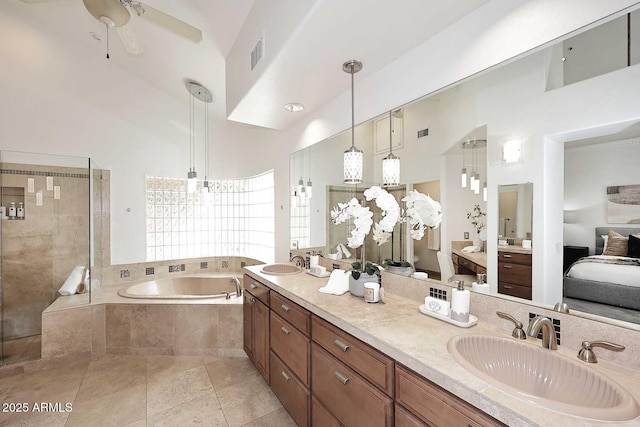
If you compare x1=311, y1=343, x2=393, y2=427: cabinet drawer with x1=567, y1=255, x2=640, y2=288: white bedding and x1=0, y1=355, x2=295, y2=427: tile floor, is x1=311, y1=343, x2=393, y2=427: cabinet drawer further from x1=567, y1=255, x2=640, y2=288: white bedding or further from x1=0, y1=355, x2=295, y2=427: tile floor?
x1=567, y1=255, x2=640, y2=288: white bedding

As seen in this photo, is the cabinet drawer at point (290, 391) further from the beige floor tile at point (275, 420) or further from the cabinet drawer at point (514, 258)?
the cabinet drawer at point (514, 258)

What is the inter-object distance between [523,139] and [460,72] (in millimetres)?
492

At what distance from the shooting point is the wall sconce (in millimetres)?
1295

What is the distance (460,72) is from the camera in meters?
1.49

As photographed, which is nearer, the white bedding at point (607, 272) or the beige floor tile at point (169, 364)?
the white bedding at point (607, 272)

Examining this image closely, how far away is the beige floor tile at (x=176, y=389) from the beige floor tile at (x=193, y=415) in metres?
0.07

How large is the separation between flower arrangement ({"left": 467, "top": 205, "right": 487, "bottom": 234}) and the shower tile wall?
153 inches

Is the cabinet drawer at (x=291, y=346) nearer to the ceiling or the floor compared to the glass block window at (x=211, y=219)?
nearer to the floor

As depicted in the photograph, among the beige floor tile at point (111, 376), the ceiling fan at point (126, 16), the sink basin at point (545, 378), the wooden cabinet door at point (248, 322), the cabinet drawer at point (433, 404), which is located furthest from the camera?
the wooden cabinet door at point (248, 322)

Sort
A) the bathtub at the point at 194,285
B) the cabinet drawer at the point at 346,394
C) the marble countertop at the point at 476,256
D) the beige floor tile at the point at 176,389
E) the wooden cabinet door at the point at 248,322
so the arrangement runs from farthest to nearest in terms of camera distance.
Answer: the bathtub at the point at 194,285 → the wooden cabinet door at the point at 248,322 → the beige floor tile at the point at 176,389 → the marble countertop at the point at 476,256 → the cabinet drawer at the point at 346,394

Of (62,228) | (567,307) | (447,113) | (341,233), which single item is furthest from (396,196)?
(62,228)

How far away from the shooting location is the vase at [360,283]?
1807 mm

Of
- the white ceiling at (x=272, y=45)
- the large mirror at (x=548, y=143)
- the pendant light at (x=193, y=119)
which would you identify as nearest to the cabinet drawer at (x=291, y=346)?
the large mirror at (x=548, y=143)

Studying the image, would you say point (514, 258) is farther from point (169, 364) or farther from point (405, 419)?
point (169, 364)
